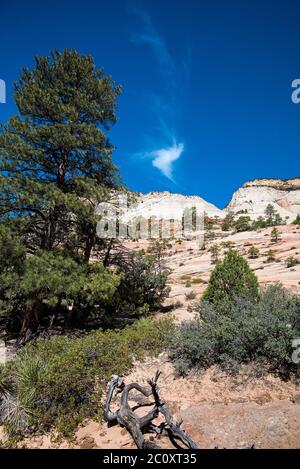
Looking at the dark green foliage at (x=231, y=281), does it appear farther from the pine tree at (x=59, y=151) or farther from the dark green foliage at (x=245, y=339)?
the pine tree at (x=59, y=151)

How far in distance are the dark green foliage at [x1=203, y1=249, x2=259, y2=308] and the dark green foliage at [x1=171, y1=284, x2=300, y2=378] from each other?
2356 mm

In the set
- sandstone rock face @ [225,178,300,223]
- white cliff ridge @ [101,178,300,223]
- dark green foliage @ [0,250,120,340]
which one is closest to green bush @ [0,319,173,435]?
dark green foliage @ [0,250,120,340]

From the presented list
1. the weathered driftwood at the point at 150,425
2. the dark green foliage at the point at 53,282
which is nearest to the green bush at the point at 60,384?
the weathered driftwood at the point at 150,425

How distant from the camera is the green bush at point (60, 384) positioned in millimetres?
4422

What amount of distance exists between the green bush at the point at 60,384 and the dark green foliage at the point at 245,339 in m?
1.40

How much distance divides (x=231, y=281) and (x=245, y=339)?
4.07 metres

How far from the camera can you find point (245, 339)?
5.62 meters

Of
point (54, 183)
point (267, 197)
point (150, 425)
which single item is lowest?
point (150, 425)

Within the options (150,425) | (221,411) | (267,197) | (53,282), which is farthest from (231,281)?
(267,197)

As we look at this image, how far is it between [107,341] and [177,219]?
254ft

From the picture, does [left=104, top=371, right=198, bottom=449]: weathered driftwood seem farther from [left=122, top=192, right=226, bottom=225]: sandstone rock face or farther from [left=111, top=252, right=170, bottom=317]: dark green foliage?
[left=122, top=192, right=226, bottom=225]: sandstone rock face

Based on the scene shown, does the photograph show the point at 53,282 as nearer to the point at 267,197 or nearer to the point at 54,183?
the point at 54,183
